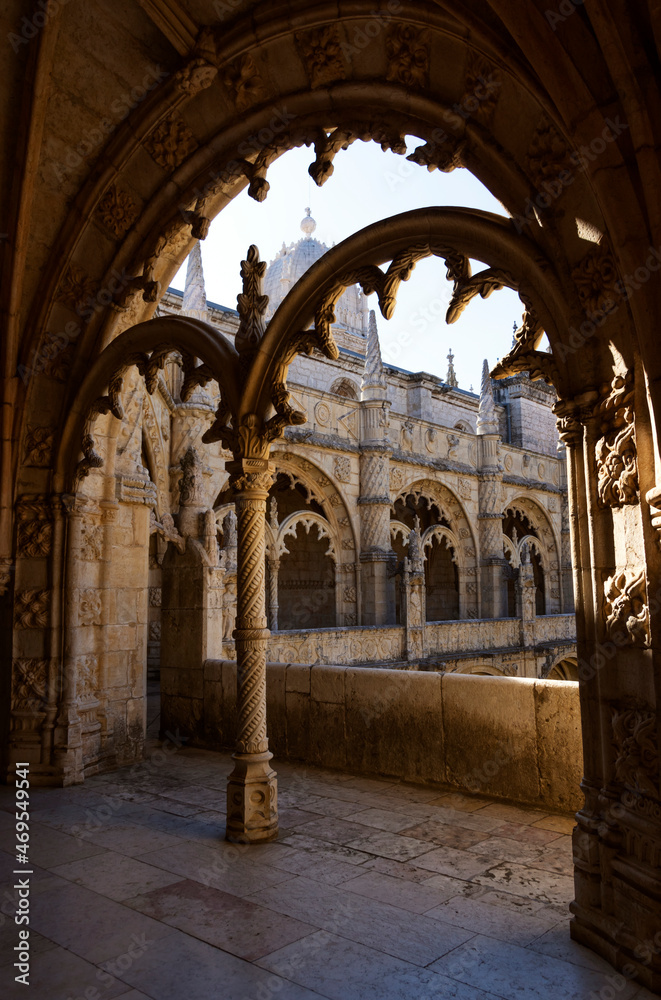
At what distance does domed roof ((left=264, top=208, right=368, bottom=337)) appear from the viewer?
2838cm

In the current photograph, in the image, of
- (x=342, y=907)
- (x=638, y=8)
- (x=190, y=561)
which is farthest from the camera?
(x=190, y=561)

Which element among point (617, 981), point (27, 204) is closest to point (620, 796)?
point (617, 981)

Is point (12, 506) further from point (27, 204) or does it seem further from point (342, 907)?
point (342, 907)

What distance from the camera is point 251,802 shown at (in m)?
3.86

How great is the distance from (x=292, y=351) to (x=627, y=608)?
2360 mm

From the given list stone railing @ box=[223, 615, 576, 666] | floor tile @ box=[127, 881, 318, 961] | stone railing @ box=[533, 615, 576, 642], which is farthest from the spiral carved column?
stone railing @ box=[533, 615, 576, 642]

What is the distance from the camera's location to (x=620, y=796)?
255 centimetres

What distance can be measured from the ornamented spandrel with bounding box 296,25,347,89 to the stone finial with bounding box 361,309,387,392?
10333mm

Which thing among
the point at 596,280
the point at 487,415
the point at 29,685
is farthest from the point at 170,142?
the point at 487,415

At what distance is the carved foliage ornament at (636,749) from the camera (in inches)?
94.1

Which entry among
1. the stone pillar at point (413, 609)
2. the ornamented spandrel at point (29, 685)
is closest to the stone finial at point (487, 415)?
the stone pillar at point (413, 609)

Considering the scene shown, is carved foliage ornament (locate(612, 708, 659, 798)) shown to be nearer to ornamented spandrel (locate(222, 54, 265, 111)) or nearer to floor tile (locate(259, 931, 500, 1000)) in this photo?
floor tile (locate(259, 931, 500, 1000))

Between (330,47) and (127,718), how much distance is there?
15.7 ft

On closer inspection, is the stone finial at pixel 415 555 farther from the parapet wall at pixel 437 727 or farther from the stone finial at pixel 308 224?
the stone finial at pixel 308 224
